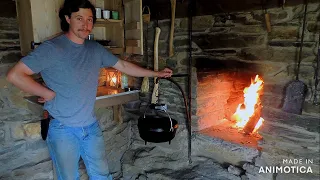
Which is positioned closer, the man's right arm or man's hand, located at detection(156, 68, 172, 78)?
the man's right arm

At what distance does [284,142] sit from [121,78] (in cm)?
156

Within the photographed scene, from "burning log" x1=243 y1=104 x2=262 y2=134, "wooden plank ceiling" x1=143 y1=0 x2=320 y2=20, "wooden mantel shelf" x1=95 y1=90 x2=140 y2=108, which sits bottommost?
"burning log" x1=243 y1=104 x2=262 y2=134

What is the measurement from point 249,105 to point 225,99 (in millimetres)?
323

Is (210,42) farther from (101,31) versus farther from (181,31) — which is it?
(101,31)

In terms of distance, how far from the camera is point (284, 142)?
1.96 meters

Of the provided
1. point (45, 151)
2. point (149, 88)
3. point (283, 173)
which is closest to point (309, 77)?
point (283, 173)

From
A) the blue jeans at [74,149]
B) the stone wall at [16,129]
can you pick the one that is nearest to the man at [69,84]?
the blue jeans at [74,149]

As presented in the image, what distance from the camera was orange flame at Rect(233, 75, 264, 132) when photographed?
2.22 m

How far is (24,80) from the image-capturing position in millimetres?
1504

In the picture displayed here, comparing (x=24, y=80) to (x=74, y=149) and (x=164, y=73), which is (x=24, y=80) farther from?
(x=164, y=73)

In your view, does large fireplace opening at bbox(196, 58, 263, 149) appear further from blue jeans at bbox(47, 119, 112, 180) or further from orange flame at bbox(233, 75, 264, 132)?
blue jeans at bbox(47, 119, 112, 180)

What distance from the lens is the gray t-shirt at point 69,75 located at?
1.55 m

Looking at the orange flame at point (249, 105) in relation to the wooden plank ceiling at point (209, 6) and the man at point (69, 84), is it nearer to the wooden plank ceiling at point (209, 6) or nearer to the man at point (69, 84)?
the wooden plank ceiling at point (209, 6)

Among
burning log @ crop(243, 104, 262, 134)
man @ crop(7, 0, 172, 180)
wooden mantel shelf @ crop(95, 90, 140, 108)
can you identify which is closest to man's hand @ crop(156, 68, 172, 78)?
man @ crop(7, 0, 172, 180)
